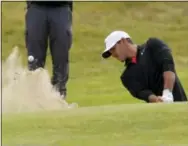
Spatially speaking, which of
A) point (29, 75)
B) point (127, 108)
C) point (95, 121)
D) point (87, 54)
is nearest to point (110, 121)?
point (95, 121)

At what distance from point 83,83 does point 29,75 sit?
6696 millimetres

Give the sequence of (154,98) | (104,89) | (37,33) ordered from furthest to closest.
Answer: (104,89) → (37,33) → (154,98)

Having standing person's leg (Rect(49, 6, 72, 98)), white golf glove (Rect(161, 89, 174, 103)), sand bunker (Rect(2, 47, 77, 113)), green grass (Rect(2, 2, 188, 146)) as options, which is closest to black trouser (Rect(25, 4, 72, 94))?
standing person's leg (Rect(49, 6, 72, 98))

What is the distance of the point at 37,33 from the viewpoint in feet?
30.8

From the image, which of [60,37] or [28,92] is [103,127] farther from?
[60,37]

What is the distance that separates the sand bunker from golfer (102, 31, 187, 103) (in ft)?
2.19

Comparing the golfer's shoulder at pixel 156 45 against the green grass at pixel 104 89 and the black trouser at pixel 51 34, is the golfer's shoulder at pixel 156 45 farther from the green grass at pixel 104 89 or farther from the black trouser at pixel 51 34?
the black trouser at pixel 51 34

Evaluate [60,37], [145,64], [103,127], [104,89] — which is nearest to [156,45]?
[145,64]

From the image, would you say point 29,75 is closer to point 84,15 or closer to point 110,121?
point 110,121

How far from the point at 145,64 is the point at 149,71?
7 centimetres

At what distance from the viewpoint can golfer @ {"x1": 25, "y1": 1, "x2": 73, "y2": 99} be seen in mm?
9305

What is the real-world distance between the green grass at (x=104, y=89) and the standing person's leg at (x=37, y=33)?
1.10m

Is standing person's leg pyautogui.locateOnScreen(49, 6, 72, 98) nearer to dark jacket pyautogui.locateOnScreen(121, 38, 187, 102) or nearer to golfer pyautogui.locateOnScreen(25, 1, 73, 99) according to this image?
golfer pyautogui.locateOnScreen(25, 1, 73, 99)

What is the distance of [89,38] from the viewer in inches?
901
